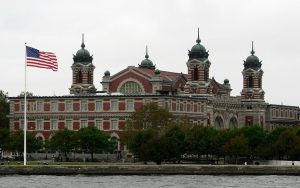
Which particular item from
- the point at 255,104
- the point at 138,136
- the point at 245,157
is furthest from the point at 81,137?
the point at 255,104

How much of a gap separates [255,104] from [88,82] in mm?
32761

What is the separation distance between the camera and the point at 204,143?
13312 centimetres

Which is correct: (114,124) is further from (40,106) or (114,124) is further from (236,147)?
(236,147)

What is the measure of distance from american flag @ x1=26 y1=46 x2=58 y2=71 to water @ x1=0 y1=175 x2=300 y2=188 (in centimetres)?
1197

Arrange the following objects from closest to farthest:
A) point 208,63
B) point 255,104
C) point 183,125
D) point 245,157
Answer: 1. point 245,157
2. point 183,125
3. point 208,63
4. point 255,104

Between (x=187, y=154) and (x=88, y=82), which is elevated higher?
(x=88, y=82)

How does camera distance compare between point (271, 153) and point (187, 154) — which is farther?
point (187, 154)

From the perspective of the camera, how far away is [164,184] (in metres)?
98.7

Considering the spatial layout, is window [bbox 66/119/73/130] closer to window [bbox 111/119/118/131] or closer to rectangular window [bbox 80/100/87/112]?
rectangular window [bbox 80/100/87/112]

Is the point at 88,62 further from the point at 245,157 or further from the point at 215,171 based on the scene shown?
the point at 215,171

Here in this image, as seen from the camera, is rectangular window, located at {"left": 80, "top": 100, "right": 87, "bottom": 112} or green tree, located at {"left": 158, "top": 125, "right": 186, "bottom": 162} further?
rectangular window, located at {"left": 80, "top": 100, "right": 87, "bottom": 112}

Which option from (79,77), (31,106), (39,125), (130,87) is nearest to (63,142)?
(39,125)

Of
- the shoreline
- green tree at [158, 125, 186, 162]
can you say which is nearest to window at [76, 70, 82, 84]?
green tree at [158, 125, 186, 162]

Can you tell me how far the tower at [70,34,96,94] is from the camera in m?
181
